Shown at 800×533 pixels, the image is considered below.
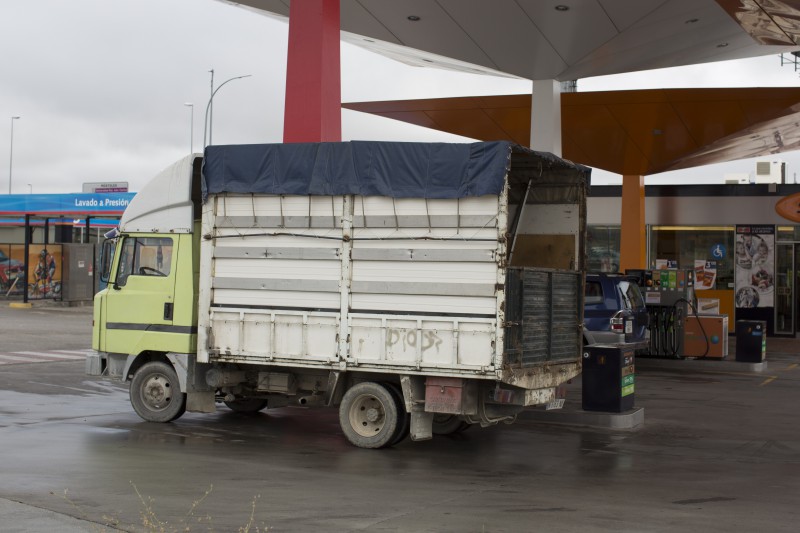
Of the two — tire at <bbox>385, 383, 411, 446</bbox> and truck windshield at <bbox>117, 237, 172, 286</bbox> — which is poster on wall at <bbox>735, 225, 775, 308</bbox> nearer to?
tire at <bbox>385, 383, 411, 446</bbox>

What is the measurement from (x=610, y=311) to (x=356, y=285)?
9.02 meters

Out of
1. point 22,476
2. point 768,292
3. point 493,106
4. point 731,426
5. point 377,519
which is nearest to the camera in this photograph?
point 377,519

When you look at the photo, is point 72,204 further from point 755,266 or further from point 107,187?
point 107,187

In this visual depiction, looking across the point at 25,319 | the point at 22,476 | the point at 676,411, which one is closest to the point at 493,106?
the point at 676,411

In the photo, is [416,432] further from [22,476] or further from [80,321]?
[80,321]

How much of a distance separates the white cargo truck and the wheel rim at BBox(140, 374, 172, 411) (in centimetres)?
2

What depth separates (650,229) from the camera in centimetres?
3512

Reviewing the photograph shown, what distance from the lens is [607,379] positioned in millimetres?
13984

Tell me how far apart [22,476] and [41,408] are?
525 centimetres

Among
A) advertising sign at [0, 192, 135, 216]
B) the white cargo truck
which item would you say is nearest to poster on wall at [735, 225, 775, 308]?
the white cargo truck

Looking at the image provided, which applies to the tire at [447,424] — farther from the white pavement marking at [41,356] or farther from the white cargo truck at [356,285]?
the white pavement marking at [41,356]

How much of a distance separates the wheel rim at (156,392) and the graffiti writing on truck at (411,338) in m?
3.45

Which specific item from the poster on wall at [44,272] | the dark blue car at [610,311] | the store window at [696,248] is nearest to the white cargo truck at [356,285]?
the dark blue car at [610,311]

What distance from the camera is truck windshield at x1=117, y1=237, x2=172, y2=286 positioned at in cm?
1308
